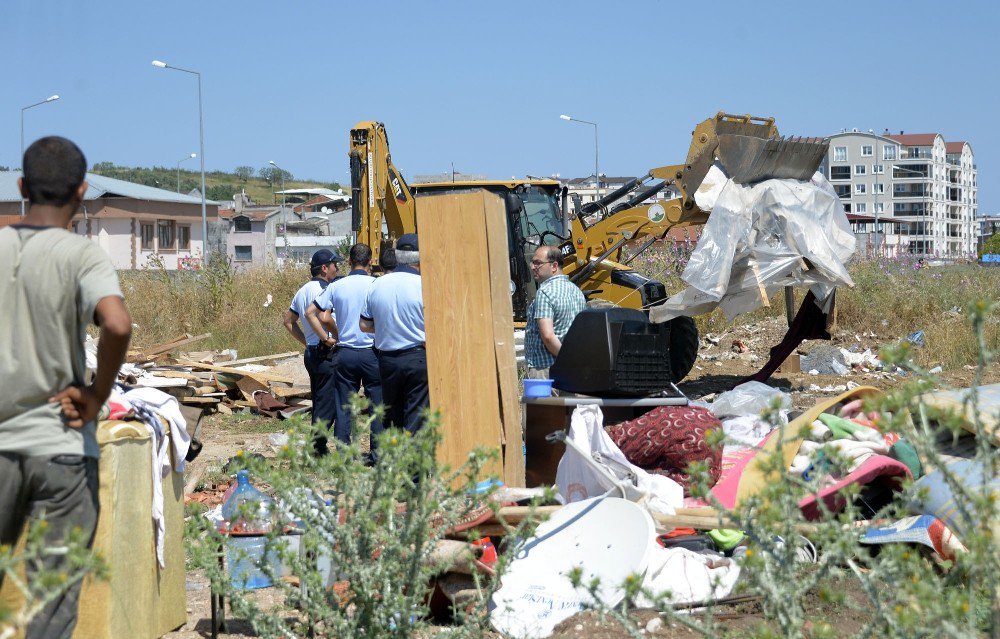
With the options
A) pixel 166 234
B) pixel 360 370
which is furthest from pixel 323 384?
pixel 166 234

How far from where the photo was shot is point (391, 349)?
7.38 m

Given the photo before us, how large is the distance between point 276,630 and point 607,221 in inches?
440

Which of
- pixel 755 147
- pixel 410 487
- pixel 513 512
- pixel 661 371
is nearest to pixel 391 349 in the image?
pixel 661 371

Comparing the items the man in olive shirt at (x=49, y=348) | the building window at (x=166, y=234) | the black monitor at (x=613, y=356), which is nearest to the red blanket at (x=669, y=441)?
the black monitor at (x=613, y=356)

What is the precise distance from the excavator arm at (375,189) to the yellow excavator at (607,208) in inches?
0.6

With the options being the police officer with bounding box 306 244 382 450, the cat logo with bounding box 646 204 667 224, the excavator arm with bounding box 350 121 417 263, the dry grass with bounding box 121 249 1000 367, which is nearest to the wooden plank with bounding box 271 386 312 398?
the excavator arm with bounding box 350 121 417 263

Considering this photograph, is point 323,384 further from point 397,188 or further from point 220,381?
point 397,188

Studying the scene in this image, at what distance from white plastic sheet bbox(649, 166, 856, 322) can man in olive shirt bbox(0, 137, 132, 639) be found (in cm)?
664

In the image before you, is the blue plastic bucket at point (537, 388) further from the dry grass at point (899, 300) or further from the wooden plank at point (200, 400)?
the dry grass at point (899, 300)

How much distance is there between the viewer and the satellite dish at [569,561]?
4.53 meters

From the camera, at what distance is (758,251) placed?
9914 millimetres

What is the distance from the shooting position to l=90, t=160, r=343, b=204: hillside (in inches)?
4542

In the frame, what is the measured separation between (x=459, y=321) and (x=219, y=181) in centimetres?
13853

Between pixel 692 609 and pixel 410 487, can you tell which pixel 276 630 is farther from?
pixel 692 609
